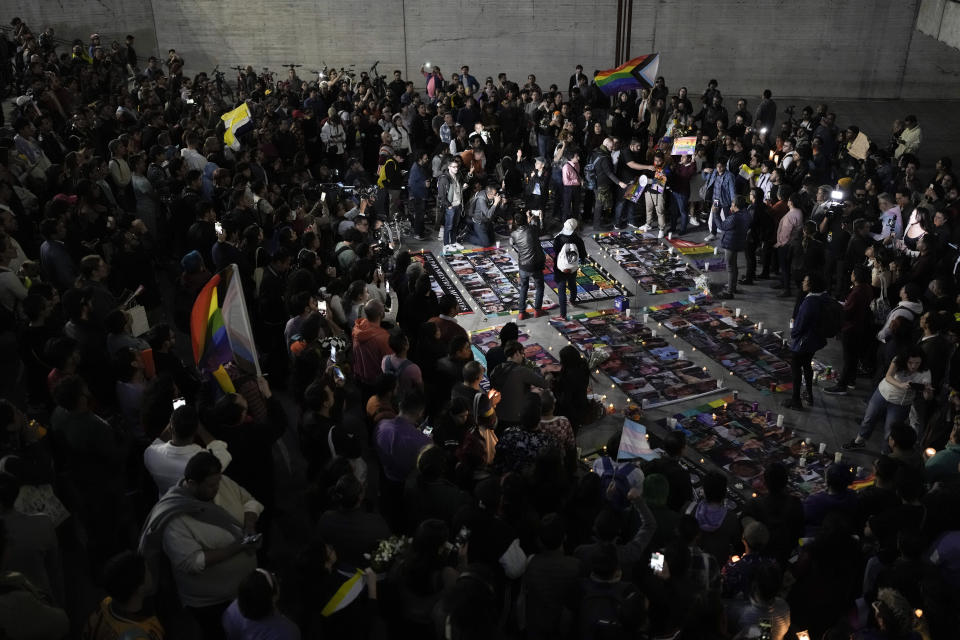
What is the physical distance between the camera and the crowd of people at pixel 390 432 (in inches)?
182

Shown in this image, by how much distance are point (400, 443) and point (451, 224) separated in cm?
815

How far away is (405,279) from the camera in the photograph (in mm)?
9195

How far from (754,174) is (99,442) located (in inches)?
432

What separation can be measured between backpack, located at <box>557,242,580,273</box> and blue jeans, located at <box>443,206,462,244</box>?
3.27 m

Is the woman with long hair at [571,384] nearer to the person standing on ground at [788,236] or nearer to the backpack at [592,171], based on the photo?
the person standing on ground at [788,236]

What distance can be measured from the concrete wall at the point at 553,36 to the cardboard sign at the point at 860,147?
9.86m

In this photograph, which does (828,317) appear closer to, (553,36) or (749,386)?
(749,386)

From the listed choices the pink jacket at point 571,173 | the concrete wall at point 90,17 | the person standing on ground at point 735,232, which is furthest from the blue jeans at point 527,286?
the concrete wall at point 90,17

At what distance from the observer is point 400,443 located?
602 centimetres

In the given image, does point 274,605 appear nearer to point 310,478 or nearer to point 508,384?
point 310,478

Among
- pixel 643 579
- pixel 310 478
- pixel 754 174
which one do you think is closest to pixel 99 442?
pixel 310 478

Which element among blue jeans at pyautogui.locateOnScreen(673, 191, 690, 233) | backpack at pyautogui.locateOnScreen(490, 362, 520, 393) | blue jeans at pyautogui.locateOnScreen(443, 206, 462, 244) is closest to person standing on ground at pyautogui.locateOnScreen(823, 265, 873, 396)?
backpack at pyautogui.locateOnScreen(490, 362, 520, 393)

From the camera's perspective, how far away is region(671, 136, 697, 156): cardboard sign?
543 inches

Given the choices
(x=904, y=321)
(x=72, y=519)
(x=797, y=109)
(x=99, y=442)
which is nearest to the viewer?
(x=99, y=442)
